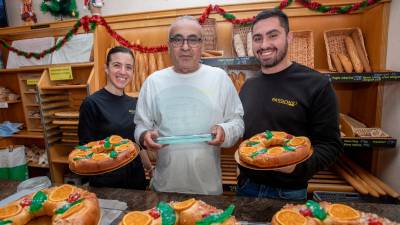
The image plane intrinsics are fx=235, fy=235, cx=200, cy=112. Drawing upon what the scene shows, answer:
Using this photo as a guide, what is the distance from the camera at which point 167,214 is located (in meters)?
1.00

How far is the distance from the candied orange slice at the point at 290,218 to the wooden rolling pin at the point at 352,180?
1549mm

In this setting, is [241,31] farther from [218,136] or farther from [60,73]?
[60,73]

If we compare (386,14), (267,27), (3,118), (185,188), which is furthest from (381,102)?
(3,118)

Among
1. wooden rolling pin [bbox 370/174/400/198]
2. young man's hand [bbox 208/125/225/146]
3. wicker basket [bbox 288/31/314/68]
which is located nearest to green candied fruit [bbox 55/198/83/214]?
young man's hand [bbox 208/125/225/146]

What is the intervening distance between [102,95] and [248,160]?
49.1 inches

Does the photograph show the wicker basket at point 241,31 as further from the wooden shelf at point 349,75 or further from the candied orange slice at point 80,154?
the candied orange slice at point 80,154

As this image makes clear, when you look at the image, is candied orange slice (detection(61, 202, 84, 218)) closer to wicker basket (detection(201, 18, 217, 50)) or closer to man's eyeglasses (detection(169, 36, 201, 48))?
man's eyeglasses (detection(169, 36, 201, 48))

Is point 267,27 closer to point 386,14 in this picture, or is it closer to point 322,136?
A: point 322,136

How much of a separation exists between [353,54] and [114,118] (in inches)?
93.8

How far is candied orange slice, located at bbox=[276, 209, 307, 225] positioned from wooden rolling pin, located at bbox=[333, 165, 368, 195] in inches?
61.0

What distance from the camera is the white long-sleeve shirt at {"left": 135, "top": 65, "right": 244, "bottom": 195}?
61.3 inches

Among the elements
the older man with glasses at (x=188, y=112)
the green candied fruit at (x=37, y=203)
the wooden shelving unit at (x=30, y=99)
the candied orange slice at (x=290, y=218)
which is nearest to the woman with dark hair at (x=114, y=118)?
the older man with glasses at (x=188, y=112)

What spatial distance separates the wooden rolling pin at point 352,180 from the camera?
81.9 inches

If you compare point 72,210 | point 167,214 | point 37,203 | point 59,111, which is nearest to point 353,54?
point 167,214
